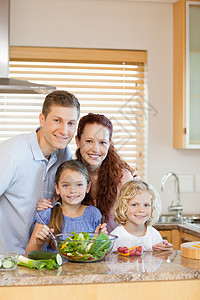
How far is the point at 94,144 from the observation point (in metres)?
2.29

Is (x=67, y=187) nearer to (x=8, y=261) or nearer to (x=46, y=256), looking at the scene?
(x=46, y=256)

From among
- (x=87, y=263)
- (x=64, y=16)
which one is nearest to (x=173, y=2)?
(x=64, y=16)

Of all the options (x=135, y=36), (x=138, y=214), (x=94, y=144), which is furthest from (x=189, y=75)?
(x=138, y=214)

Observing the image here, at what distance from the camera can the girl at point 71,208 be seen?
7.09 ft

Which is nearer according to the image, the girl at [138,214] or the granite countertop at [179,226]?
the girl at [138,214]

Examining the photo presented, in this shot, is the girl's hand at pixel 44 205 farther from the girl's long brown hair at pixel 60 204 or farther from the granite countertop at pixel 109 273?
the granite countertop at pixel 109 273

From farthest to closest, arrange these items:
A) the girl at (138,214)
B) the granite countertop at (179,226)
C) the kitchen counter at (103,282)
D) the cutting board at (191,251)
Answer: the granite countertop at (179,226)
the girl at (138,214)
the cutting board at (191,251)
the kitchen counter at (103,282)

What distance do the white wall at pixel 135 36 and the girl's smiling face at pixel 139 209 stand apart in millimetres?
1905

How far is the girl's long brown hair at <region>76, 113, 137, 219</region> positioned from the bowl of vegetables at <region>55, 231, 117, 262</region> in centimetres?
67

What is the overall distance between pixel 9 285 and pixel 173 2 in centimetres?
307

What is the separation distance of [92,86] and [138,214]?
2052mm

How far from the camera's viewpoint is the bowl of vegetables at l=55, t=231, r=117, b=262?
1692 mm

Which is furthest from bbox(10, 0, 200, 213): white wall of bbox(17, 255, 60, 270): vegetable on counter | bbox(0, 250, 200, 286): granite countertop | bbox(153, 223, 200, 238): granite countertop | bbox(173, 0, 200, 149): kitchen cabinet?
bbox(17, 255, 60, 270): vegetable on counter

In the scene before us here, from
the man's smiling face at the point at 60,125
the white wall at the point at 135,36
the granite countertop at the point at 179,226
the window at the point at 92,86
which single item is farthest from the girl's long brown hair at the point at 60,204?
the white wall at the point at 135,36
